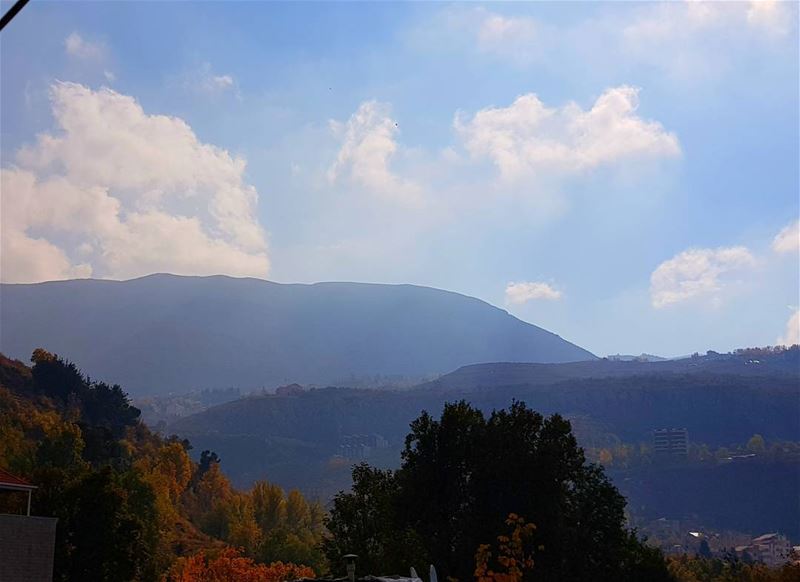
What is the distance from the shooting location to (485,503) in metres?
40.0

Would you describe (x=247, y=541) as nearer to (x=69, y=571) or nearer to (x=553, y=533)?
(x=69, y=571)

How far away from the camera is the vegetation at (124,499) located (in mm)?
43812

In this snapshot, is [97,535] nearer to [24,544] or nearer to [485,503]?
[24,544]

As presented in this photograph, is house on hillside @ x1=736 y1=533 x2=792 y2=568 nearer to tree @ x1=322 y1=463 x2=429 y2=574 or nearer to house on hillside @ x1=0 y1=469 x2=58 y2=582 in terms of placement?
tree @ x1=322 y1=463 x2=429 y2=574

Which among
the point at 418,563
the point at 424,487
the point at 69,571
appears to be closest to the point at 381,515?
the point at 424,487

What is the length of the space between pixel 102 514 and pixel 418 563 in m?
16.4

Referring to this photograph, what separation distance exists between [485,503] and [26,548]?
18.3 m

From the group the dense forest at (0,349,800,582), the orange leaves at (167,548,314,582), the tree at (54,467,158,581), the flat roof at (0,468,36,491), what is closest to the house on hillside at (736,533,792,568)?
the orange leaves at (167,548,314,582)

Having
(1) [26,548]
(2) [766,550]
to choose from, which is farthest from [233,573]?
(2) [766,550]

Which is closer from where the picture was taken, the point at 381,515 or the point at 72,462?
the point at 381,515

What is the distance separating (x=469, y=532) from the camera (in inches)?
1528

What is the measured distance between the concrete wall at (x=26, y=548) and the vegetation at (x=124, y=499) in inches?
446

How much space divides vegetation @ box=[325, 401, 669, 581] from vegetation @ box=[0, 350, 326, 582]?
1112cm

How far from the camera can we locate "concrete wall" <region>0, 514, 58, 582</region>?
29.9 meters
